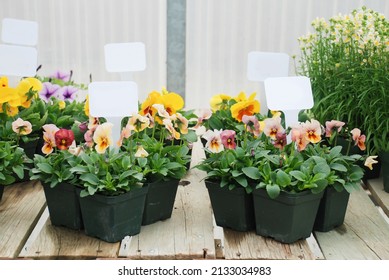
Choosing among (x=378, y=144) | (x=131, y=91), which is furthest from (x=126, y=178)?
(x=378, y=144)

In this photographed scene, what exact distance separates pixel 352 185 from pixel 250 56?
62cm

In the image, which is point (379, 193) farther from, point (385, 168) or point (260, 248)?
point (260, 248)

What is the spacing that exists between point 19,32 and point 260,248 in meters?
1.55

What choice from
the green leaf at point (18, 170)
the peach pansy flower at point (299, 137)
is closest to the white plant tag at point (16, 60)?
the green leaf at point (18, 170)

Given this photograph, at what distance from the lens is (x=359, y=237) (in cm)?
182

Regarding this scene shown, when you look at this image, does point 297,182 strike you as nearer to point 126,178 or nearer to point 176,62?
point 126,178

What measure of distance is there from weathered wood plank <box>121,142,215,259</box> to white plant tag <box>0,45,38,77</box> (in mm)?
782

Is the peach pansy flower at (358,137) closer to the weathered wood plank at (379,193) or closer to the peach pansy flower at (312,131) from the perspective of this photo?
the peach pansy flower at (312,131)

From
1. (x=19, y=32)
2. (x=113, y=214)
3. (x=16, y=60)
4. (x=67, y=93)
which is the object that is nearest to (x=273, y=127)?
(x=113, y=214)

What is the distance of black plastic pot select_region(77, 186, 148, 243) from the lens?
1698mm

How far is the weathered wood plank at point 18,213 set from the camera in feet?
5.65

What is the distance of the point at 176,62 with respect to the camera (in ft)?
13.2

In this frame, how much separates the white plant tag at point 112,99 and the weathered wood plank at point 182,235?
351mm

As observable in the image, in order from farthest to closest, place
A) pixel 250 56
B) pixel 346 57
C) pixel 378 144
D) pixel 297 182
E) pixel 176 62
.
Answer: pixel 176 62 → pixel 346 57 → pixel 378 144 → pixel 250 56 → pixel 297 182
